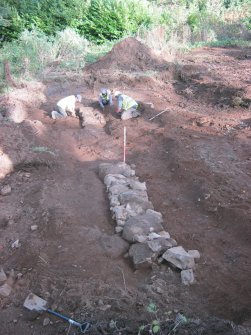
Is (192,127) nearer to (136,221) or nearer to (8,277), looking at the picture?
(136,221)

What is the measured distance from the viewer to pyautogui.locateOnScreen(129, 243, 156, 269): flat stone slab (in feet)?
13.1

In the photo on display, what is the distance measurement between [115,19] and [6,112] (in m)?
10.3

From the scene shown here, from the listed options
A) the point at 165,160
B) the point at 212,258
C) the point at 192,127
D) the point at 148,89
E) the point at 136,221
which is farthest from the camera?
the point at 148,89

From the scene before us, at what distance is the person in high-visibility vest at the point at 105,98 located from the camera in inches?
368

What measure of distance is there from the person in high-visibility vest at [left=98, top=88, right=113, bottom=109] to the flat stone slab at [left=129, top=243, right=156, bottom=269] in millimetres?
5958

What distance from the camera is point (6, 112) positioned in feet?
28.6

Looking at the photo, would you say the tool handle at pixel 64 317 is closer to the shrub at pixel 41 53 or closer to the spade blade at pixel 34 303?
the spade blade at pixel 34 303

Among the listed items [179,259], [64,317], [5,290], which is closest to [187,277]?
[179,259]

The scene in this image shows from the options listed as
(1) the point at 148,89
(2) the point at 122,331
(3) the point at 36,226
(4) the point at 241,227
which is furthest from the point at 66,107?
(2) the point at 122,331

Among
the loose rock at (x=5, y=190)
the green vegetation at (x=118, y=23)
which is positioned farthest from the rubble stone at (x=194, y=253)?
the green vegetation at (x=118, y=23)

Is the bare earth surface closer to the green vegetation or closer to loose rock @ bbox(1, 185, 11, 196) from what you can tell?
loose rock @ bbox(1, 185, 11, 196)

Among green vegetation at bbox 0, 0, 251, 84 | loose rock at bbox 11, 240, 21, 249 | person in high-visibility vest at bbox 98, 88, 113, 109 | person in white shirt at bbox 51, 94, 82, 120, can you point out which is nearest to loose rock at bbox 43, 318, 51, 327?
loose rock at bbox 11, 240, 21, 249

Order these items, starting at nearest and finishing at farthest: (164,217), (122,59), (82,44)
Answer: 1. (164,217)
2. (122,59)
3. (82,44)

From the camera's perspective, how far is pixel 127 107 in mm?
8844
